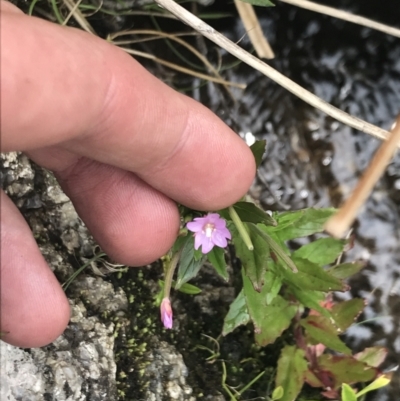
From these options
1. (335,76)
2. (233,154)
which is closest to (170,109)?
(233,154)

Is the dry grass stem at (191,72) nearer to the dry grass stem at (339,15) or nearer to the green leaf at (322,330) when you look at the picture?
the dry grass stem at (339,15)

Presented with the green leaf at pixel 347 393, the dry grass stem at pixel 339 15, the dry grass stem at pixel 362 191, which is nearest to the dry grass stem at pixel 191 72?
the dry grass stem at pixel 339 15

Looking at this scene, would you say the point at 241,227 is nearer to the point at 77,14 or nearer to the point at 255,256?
the point at 255,256

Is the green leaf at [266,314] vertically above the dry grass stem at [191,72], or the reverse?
the dry grass stem at [191,72]

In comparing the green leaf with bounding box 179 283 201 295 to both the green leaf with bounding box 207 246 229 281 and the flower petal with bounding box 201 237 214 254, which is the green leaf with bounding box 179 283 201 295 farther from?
the flower petal with bounding box 201 237 214 254

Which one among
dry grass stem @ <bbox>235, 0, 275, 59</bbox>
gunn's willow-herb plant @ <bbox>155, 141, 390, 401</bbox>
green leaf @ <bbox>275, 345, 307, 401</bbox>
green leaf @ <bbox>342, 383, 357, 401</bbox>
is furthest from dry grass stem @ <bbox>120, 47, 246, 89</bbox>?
green leaf @ <bbox>342, 383, 357, 401</bbox>

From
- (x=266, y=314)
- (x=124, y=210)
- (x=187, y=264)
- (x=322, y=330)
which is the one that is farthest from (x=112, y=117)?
(x=322, y=330)

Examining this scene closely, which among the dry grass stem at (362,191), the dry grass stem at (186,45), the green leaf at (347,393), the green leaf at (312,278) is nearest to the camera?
the dry grass stem at (362,191)
